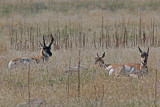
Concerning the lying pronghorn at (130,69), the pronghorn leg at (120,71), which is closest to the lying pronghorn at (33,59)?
the lying pronghorn at (130,69)

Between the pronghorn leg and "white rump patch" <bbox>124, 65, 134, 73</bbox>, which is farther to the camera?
"white rump patch" <bbox>124, 65, 134, 73</bbox>

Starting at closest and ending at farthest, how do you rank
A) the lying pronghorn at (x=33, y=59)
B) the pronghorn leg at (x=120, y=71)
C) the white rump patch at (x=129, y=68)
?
the pronghorn leg at (x=120, y=71)
the white rump patch at (x=129, y=68)
the lying pronghorn at (x=33, y=59)

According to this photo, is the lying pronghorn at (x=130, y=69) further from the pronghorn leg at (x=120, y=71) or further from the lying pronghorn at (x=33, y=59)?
the lying pronghorn at (x=33, y=59)

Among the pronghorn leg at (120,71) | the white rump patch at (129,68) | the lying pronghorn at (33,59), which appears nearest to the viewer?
the pronghorn leg at (120,71)

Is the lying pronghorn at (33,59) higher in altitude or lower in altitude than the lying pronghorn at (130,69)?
higher

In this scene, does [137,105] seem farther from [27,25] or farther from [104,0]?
[104,0]

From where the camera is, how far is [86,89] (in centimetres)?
974

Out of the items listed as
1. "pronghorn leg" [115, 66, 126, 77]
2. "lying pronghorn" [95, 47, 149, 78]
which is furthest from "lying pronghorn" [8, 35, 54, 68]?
"pronghorn leg" [115, 66, 126, 77]

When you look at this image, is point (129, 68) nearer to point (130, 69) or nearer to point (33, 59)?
point (130, 69)

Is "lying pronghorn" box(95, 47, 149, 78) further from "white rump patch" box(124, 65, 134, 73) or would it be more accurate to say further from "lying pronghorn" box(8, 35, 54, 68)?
"lying pronghorn" box(8, 35, 54, 68)

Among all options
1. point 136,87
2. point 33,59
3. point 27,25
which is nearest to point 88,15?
point 27,25

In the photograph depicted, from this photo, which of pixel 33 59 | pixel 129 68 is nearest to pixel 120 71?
pixel 129 68

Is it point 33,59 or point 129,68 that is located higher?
point 33,59

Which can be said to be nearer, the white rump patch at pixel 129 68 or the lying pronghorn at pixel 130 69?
the lying pronghorn at pixel 130 69
